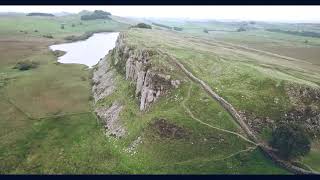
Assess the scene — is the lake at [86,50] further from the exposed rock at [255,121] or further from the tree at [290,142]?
the tree at [290,142]

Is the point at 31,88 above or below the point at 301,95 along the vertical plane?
below

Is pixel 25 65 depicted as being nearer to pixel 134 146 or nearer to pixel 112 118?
pixel 112 118

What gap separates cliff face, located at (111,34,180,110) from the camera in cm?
6631

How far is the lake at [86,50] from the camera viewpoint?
128450 millimetres

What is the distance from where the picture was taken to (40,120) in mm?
68000

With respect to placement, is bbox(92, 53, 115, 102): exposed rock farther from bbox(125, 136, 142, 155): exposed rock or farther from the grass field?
bbox(125, 136, 142, 155): exposed rock

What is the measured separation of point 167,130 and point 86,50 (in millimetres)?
104055

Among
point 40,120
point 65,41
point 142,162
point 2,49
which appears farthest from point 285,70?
point 65,41

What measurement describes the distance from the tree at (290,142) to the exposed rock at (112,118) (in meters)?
22.0

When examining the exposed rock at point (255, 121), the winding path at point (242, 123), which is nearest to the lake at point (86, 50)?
the winding path at point (242, 123)

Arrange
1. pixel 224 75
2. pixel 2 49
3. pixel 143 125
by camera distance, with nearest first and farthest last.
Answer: pixel 143 125 → pixel 224 75 → pixel 2 49

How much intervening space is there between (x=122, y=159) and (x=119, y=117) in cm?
1372

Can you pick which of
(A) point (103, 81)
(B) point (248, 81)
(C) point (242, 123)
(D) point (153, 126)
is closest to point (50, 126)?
(D) point (153, 126)
